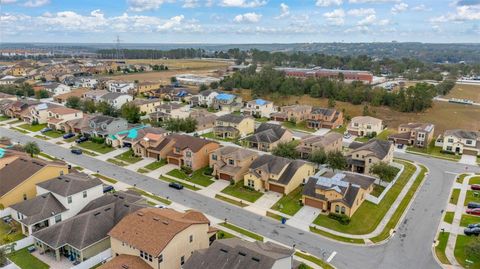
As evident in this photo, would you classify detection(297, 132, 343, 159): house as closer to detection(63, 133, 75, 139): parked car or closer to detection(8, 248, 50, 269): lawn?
detection(8, 248, 50, 269): lawn

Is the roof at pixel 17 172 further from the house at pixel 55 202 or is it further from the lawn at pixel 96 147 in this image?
the lawn at pixel 96 147

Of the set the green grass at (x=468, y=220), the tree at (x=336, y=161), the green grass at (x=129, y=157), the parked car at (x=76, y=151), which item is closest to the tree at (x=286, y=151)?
the tree at (x=336, y=161)

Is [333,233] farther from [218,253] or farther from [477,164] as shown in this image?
[477,164]

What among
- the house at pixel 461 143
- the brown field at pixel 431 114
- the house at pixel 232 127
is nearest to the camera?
the house at pixel 461 143

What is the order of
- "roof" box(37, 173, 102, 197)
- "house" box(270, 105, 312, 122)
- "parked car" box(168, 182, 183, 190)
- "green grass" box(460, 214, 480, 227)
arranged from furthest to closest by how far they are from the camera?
"house" box(270, 105, 312, 122) → "parked car" box(168, 182, 183, 190) → "green grass" box(460, 214, 480, 227) → "roof" box(37, 173, 102, 197)

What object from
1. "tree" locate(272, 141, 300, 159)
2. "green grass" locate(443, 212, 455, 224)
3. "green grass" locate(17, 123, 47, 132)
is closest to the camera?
"green grass" locate(443, 212, 455, 224)

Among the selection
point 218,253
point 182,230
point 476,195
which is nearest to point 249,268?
point 218,253

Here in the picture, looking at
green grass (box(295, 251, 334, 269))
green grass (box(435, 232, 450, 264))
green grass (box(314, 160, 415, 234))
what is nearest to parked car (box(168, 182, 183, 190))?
green grass (box(314, 160, 415, 234))
